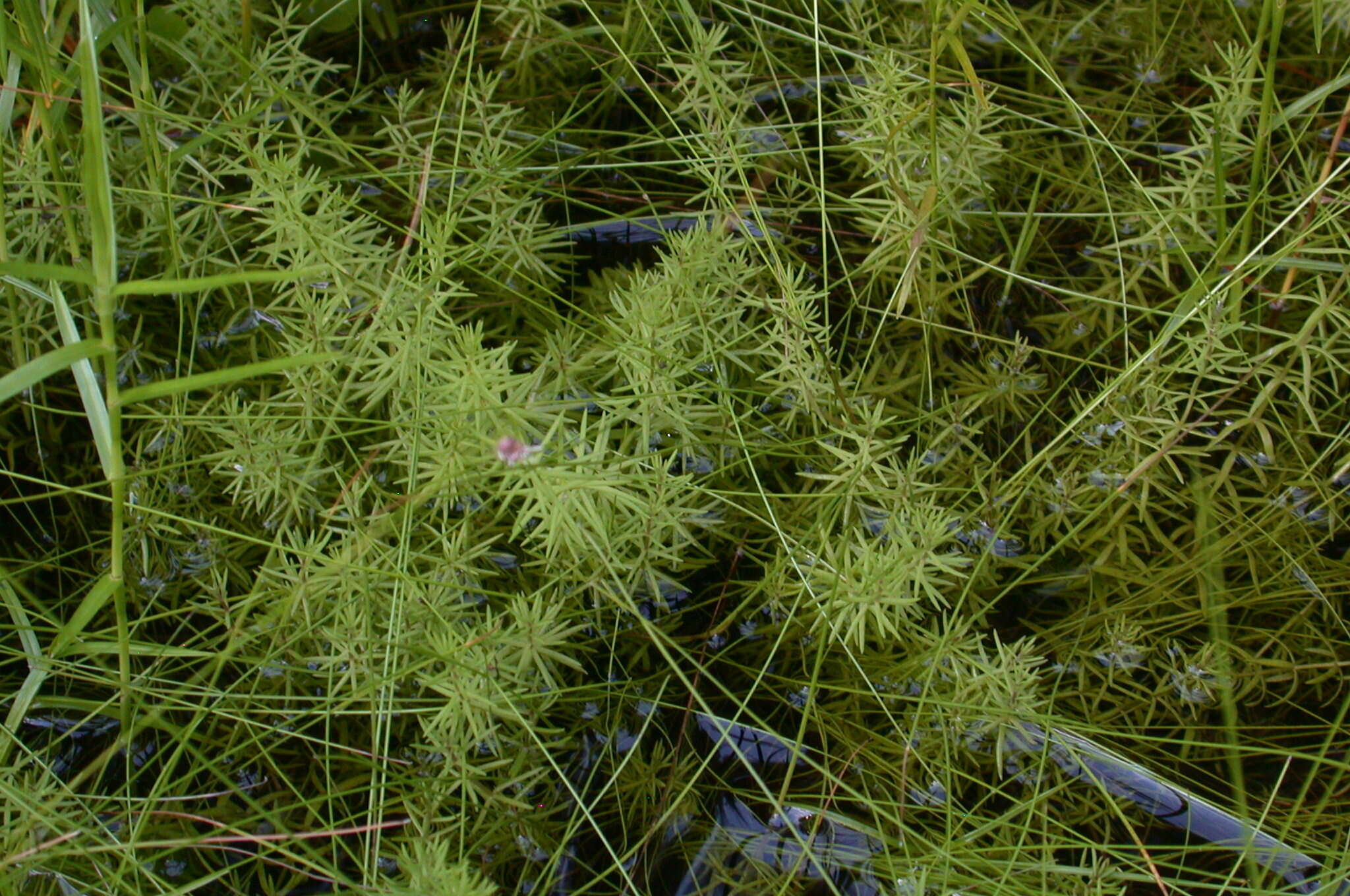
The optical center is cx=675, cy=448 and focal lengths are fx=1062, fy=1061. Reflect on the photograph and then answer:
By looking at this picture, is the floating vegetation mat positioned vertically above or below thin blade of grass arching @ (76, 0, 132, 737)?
below

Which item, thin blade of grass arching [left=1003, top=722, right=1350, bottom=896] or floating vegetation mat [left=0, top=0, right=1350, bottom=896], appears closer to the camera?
floating vegetation mat [left=0, top=0, right=1350, bottom=896]

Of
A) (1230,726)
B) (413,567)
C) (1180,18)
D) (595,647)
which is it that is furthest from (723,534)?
(1180,18)

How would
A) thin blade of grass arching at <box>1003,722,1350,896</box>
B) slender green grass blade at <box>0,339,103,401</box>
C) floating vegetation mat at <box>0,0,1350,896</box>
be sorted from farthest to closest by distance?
thin blade of grass arching at <box>1003,722,1350,896</box>
floating vegetation mat at <box>0,0,1350,896</box>
slender green grass blade at <box>0,339,103,401</box>

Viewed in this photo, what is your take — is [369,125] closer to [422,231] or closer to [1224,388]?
[422,231]

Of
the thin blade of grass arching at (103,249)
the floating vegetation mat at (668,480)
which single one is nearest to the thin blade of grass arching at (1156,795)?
the floating vegetation mat at (668,480)

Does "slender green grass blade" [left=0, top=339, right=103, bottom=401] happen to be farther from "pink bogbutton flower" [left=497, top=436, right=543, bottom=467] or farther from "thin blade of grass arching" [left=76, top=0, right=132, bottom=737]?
"pink bogbutton flower" [left=497, top=436, right=543, bottom=467]

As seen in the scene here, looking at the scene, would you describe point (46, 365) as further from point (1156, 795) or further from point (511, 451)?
point (1156, 795)

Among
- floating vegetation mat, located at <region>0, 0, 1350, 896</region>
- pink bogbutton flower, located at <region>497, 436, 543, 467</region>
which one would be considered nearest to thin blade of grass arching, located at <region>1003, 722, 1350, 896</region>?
floating vegetation mat, located at <region>0, 0, 1350, 896</region>

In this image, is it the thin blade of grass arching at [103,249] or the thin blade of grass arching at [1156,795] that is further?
the thin blade of grass arching at [1156,795]

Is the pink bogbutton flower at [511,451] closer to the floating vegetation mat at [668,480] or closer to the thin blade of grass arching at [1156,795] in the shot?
the floating vegetation mat at [668,480]
